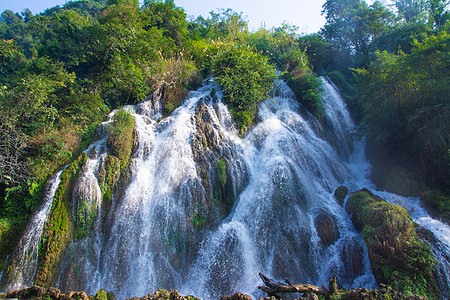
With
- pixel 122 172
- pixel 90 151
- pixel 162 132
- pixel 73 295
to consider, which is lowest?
pixel 73 295

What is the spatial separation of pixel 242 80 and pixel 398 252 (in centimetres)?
931

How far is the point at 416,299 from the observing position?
14.1 feet

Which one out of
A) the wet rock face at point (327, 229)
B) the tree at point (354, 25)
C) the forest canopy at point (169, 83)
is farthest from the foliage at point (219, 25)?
the wet rock face at point (327, 229)

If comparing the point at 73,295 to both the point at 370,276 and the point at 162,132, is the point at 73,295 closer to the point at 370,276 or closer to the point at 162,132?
the point at 162,132

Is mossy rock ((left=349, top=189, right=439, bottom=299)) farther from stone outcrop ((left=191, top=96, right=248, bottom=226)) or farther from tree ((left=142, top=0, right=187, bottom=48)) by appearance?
tree ((left=142, top=0, right=187, bottom=48))

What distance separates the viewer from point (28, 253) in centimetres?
663

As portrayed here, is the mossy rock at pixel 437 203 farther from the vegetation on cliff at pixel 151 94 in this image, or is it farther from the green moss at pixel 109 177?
the green moss at pixel 109 177

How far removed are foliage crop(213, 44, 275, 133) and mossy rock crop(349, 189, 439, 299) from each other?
6.34m

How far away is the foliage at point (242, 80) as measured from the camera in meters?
11.4

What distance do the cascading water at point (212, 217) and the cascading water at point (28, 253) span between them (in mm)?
783

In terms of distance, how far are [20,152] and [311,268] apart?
10.5m

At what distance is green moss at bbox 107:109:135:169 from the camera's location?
28.7ft

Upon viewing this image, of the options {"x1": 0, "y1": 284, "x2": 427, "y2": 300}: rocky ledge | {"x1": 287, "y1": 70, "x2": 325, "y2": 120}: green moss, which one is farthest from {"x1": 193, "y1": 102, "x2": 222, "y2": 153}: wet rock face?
{"x1": 287, "y1": 70, "x2": 325, "y2": 120}: green moss

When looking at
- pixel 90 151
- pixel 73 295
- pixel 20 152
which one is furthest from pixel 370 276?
pixel 20 152
